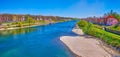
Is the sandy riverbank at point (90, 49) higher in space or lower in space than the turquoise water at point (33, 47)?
higher

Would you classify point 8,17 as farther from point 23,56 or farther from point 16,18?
point 23,56

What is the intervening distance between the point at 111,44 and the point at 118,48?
4128 mm

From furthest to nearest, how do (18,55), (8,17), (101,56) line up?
(8,17), (18,55), (101,56)

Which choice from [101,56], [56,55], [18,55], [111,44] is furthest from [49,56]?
[111,44]

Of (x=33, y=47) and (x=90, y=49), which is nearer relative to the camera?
(x=90, y=49)

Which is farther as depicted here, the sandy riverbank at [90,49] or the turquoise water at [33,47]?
the turquoise water at [33,47]

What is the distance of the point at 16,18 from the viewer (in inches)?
7623

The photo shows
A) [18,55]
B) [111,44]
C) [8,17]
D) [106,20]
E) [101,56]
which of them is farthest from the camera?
[8,17]

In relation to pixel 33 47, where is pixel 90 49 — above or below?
above

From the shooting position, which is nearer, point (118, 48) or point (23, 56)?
point (23, 56)

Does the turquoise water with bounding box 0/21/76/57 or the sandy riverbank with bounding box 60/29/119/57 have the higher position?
the sandy riverbank with bounding box 60/29/119/57

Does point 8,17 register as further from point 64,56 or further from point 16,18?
point 64,56

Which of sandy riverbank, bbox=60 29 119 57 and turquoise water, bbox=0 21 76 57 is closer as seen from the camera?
sandy riverbank, bbox=60 29 119 57

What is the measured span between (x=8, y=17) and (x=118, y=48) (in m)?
165
